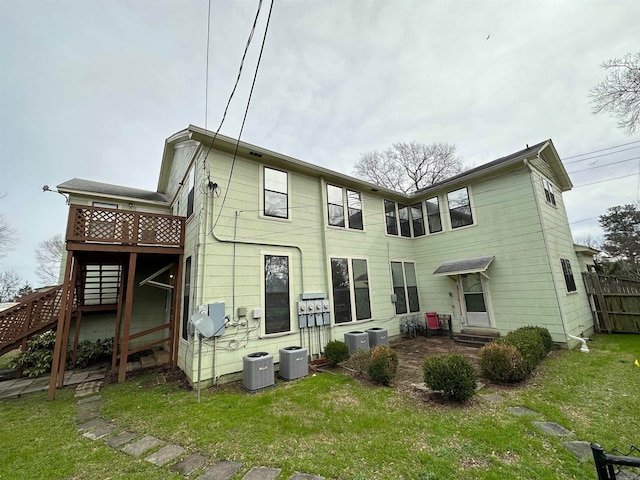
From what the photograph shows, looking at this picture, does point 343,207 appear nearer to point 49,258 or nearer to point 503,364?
point 503,364

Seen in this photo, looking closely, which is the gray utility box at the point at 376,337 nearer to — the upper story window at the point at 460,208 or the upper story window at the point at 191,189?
the upper story window at the point at 460,208

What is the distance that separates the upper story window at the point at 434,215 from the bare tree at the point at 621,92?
5.10m

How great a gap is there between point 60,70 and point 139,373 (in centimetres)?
819

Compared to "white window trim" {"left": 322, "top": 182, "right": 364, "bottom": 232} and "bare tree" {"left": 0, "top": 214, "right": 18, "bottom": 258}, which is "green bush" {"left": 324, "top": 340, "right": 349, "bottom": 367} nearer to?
"white window trim" {"left": 322, "top": 182, "right": 364, "bottom": 232}

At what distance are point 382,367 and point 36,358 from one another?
9.62 metres

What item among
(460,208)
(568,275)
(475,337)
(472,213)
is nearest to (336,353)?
(475,337)

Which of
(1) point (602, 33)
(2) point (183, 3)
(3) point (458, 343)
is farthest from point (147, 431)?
(1) point (602, 33)

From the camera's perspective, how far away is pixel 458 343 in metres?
8.41

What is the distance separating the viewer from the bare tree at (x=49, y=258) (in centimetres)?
2598

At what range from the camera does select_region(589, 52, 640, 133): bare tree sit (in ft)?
23.5

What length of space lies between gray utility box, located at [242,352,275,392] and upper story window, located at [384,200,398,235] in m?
6.82

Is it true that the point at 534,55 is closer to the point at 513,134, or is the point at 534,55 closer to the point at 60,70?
the point at 513,134

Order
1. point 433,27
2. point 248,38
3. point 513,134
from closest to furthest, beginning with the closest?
point 248,38 → point 433,27 → point 513,134

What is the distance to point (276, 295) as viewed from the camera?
22.1ft
